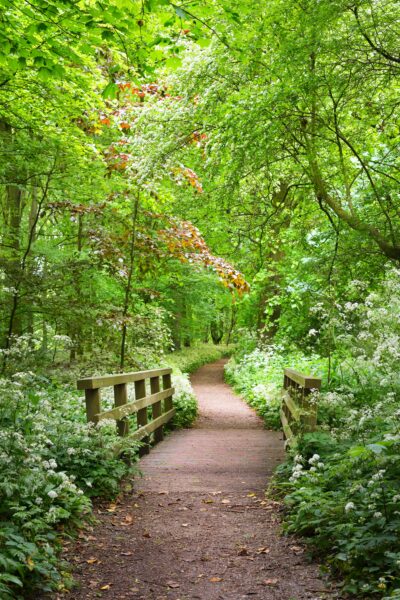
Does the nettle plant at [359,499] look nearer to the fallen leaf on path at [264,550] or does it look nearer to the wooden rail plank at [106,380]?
the fallen leaf on path at [264,550]

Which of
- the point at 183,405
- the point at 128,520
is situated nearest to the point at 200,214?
the point at 183,405

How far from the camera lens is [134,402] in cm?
741

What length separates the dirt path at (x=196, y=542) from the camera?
144 inches

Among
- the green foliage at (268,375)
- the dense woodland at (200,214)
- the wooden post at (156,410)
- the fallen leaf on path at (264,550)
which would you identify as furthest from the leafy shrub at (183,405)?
the fallen leaf on path at (264,550)

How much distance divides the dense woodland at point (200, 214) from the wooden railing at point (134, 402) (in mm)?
304

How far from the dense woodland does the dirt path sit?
0.26 metres

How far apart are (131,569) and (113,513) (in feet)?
4.09

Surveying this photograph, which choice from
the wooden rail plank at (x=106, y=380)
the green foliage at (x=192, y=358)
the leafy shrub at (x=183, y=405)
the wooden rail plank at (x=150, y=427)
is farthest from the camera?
the green foliage at (x=192, y=358)

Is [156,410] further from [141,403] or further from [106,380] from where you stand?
[106,380]

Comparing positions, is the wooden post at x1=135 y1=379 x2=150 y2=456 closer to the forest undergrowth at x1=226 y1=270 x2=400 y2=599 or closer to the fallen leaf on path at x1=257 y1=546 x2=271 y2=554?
the forest undergrowth at x1=226 y1=270 x2=400 y2=599

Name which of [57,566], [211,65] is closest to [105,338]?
[211,65]

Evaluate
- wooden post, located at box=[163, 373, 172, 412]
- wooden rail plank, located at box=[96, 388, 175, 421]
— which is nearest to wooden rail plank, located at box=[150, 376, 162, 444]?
wooden rail plank, located at box=[96, 388, 175, 421]

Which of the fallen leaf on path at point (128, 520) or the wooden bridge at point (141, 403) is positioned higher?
the wooden bridge at point (141, 403)

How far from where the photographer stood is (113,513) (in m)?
5.18
